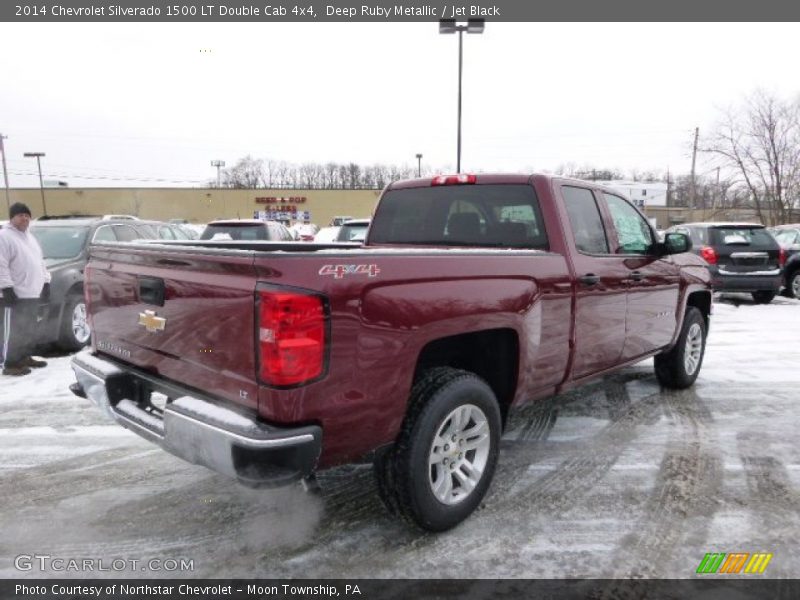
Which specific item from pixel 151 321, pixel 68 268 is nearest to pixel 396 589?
pixel 151 321

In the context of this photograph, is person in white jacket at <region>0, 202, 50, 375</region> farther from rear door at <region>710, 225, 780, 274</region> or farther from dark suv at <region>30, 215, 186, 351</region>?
rear door at <region>710, 225, 780, 274</region>

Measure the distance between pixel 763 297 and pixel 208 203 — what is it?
58062 mm

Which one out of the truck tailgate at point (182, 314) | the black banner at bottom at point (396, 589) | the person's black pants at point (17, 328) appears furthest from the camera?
the person's black pants at point (17, 328)

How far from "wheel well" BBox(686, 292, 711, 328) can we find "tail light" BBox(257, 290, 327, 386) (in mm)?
4518

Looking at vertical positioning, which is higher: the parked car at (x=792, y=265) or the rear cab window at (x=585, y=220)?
the rear cab window at (x=585, y=220)

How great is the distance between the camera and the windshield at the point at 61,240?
7.54 meters

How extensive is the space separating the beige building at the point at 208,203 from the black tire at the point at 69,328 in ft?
176

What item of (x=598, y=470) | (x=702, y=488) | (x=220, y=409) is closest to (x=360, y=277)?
(x=220, y=409)

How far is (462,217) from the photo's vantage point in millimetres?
4117

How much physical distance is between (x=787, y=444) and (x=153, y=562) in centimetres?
436

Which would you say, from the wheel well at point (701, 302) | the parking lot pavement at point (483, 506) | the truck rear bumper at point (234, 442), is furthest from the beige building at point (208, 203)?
the truck rear bumper at point (234, 442)

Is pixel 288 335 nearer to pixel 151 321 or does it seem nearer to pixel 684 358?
pixel 151 321

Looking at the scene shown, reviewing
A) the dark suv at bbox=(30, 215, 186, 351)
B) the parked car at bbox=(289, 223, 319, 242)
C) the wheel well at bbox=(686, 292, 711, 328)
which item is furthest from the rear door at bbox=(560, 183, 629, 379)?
the parked car at bbox=(289, 223, 319, 242)

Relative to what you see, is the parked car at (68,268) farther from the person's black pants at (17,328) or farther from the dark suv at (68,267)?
the person's black pants at (17,328)
